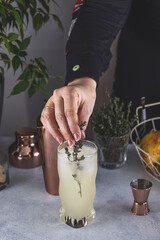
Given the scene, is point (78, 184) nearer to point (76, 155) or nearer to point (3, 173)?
point (76, 155)

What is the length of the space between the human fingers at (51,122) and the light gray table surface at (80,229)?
0.20 metres

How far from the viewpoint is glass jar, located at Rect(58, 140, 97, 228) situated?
79 centimetres

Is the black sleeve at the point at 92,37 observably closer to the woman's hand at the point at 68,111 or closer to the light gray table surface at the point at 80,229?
the woman's hand at the point at 68,111

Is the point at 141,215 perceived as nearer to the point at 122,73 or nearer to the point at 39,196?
the point at 39,196

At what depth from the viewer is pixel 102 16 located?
106 centimetres

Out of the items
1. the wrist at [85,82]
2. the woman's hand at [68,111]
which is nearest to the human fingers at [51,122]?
the woman's hand at [68,111]

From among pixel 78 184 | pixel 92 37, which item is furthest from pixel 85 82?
pixel 78 184

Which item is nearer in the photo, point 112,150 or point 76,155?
point 76,155

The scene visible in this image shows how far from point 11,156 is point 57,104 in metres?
0.36

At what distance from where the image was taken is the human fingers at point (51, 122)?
33.1 inches

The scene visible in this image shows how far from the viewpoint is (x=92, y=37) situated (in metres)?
1.02

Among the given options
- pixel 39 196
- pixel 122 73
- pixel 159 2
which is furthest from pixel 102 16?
pixel 39 196

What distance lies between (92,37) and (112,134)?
30 centimetres

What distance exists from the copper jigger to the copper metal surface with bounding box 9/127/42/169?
354mm
